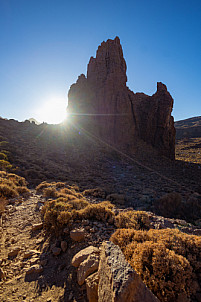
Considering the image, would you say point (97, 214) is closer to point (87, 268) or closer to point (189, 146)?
point (87, 268)

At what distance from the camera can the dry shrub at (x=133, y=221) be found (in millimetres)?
4766

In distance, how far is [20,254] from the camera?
12.7 feet

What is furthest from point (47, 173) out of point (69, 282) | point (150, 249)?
point (150, 249)

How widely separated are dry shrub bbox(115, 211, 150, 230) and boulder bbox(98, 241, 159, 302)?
2.64m

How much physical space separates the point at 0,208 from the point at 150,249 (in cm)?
638

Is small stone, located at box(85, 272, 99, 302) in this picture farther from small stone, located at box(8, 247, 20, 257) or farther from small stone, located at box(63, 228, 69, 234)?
small stone, located at box(8, 247, 20, 257)

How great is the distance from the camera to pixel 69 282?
9.91 feet

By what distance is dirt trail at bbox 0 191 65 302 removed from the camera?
2.77 metres

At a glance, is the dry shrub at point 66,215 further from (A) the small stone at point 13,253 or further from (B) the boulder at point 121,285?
(B) the boulder at point 121,285

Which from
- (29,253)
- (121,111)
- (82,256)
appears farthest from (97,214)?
(121,111)

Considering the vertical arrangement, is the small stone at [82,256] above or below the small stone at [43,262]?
above

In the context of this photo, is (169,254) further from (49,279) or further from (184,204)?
(184,204)

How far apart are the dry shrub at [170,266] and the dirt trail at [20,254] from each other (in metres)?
1.78

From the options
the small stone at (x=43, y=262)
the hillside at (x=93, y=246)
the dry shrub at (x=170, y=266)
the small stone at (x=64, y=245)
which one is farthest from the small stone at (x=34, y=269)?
Result: the dry shrub at (x=170, y=266)
